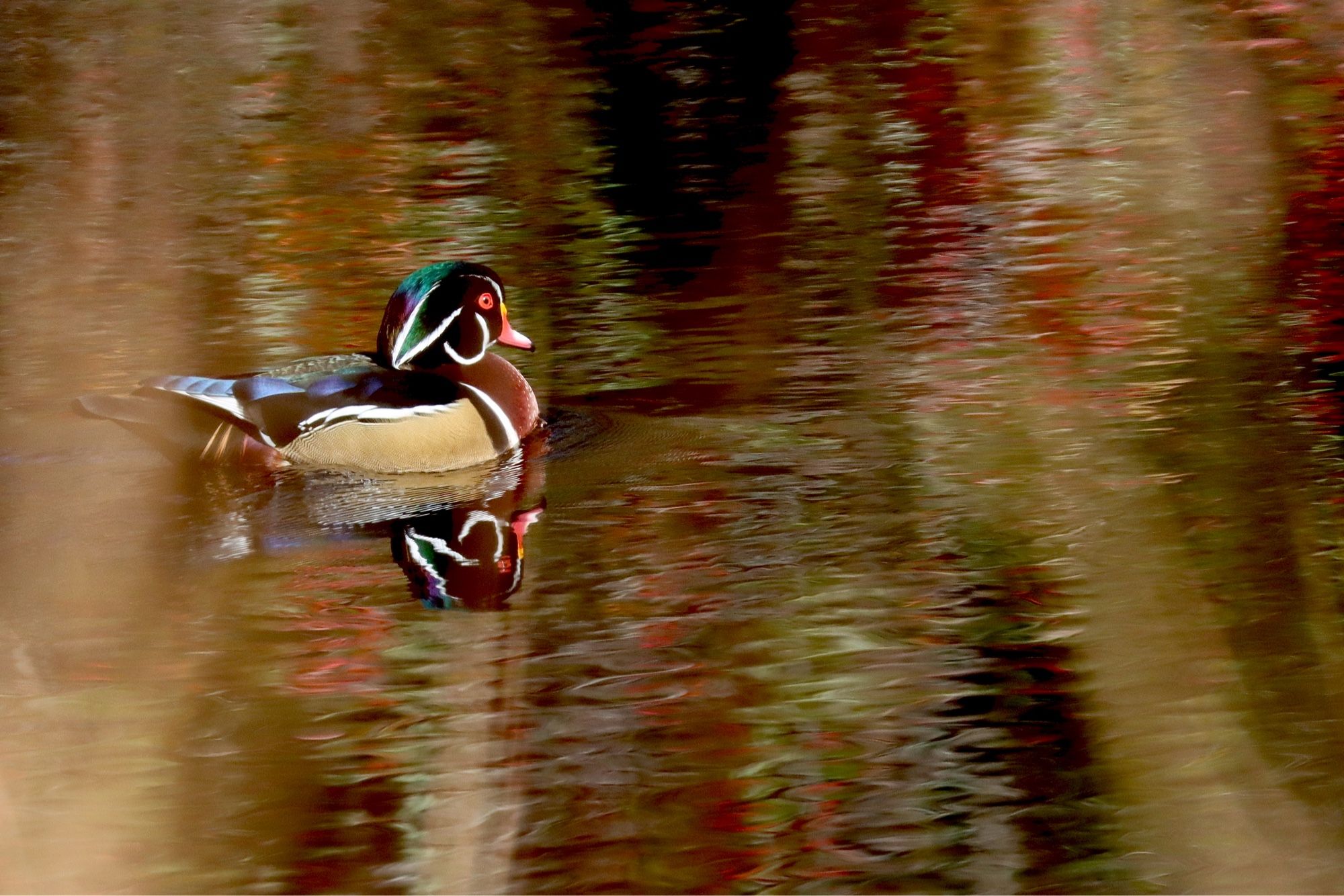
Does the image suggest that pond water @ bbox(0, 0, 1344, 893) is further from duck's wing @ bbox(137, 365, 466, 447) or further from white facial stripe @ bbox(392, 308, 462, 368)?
white facial stripe @ bbox(392, 308, 462, 368)

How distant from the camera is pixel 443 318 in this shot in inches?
318

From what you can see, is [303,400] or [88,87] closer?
[303,400]

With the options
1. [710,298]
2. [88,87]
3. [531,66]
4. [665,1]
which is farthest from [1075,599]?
[665,1]

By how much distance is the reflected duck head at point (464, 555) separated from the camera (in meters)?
6.34

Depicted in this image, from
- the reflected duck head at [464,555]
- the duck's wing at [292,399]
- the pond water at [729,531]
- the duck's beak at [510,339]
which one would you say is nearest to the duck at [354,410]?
the duck's wing at [292,399]

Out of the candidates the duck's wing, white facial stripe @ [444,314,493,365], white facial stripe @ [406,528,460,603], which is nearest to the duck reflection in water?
white facial stripe @ [406,528,460,603]

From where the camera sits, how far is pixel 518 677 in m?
5.62

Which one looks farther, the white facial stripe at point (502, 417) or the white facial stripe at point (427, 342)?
the white facial stripe at point (427, 342)

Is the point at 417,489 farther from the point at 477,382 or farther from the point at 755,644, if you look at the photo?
the point at 755,644

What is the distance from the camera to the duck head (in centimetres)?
802

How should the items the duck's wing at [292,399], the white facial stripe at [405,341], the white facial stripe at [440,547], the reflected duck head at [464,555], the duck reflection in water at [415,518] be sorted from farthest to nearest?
the white facial stripe at [405,341] < the duck's wing at [292,399] < the white facial stripe at [440,547] < the duck reflection in water at [415,518] < the reflected duck head at [464,555]

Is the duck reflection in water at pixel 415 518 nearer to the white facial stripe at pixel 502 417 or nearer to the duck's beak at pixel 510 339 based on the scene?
the white facial stripe at pixel 502 417

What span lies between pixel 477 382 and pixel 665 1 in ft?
44.6

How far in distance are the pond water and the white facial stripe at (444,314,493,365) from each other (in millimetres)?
444
